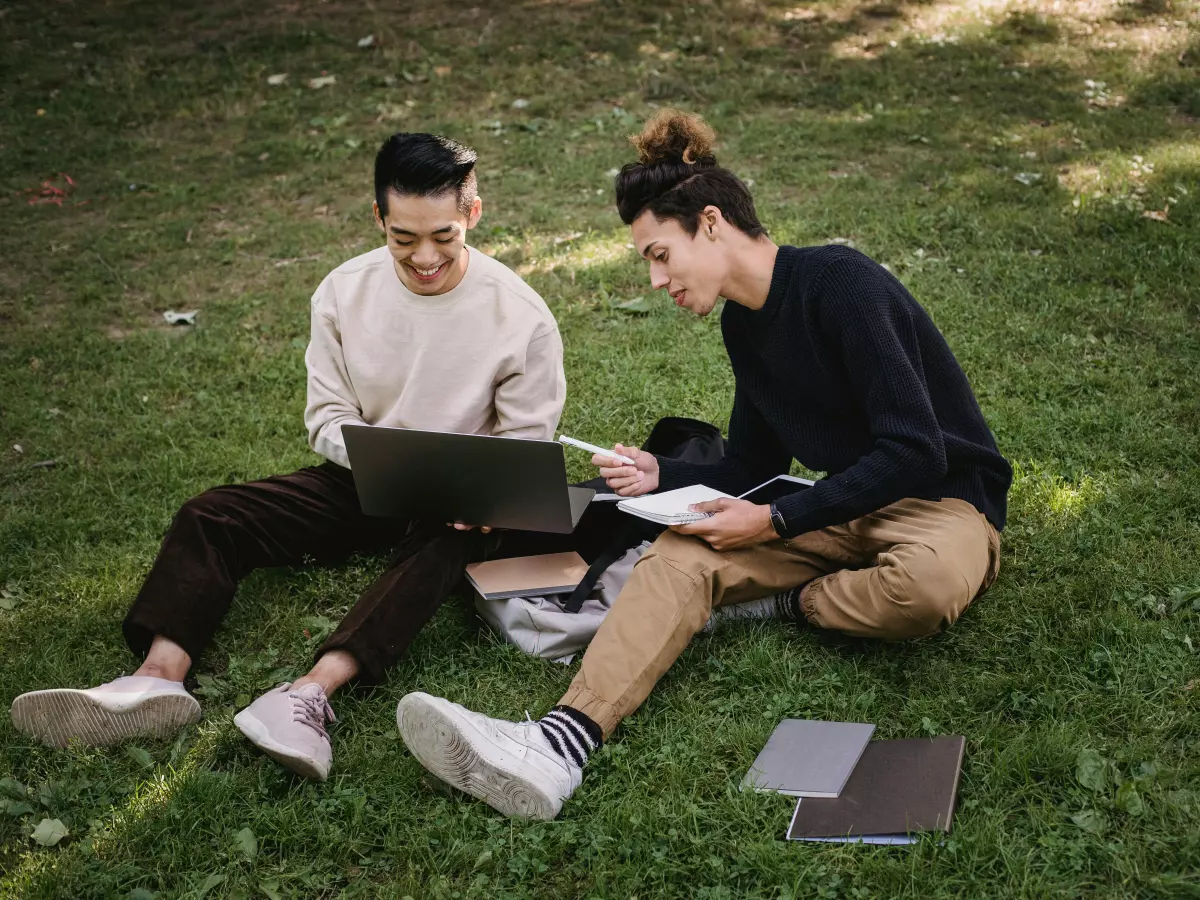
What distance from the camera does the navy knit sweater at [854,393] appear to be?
293 centimetres

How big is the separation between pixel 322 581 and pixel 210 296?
299 centimetres

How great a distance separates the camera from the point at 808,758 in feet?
9.25

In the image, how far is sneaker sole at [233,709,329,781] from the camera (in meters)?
2.82

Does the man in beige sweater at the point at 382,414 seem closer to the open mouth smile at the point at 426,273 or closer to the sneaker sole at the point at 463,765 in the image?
the open mouth smile at the point at 426,273

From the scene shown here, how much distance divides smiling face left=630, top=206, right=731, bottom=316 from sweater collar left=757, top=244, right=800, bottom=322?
0.15m

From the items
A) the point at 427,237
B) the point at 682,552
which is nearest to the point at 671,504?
the point at 682,552

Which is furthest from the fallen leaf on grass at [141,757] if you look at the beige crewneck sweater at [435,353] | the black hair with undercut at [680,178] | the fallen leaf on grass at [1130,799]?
the fallen leaf on grass at [1130,799]

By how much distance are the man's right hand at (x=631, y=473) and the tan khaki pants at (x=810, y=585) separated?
12.5 inches

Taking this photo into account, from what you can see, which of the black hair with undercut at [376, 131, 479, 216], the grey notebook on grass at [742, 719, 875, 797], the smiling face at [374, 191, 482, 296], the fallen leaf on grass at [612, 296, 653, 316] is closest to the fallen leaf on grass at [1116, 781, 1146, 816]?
the grey notebook on grass at [742, 719, 875, 797]

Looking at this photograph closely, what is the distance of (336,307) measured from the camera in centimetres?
367

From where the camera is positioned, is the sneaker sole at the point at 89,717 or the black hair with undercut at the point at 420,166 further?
the black hair with undercut at the point at 420,166

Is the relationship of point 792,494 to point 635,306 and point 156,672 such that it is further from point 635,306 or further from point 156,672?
point 635,306

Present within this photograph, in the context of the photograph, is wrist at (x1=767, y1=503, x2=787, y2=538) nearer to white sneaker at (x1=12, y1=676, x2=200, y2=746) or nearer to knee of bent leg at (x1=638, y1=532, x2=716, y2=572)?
knee of bent leg at (x1=638, y1=532, x2=716, y2=572)

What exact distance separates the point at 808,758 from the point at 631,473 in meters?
1.05
